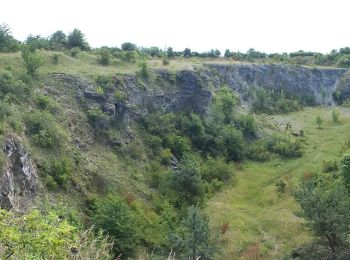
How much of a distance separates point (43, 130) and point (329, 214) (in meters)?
19.9

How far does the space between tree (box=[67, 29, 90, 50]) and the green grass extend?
23884mm

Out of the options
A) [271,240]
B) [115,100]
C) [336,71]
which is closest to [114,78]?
[115,100]

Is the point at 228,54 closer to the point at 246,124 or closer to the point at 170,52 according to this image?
the point at 170,52

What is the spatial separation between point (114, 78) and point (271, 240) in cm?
2165

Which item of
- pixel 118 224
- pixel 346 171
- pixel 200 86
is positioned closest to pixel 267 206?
pixel 346 171

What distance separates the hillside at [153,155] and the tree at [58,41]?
2.45 metres

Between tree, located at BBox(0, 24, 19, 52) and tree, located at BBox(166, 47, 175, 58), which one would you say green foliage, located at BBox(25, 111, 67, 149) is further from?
tree, located at BBox(166, 47, 175, 58)

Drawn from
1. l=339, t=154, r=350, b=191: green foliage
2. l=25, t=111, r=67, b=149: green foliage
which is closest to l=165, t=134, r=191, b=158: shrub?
l=25, t=111, r=67, b=149: green foliage

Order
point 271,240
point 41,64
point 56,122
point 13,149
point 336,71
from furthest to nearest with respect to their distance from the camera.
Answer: point 336,71, point 41,64, point 56,122, point 271,240, point 13,149

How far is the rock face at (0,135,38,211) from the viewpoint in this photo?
25.8m

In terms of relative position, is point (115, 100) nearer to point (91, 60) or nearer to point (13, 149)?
point (91, 60)

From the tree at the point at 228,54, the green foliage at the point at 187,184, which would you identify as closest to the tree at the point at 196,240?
the green foliage at the point at 187,184

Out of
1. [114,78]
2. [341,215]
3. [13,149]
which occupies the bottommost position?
[341,215]

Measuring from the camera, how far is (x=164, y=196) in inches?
1414
